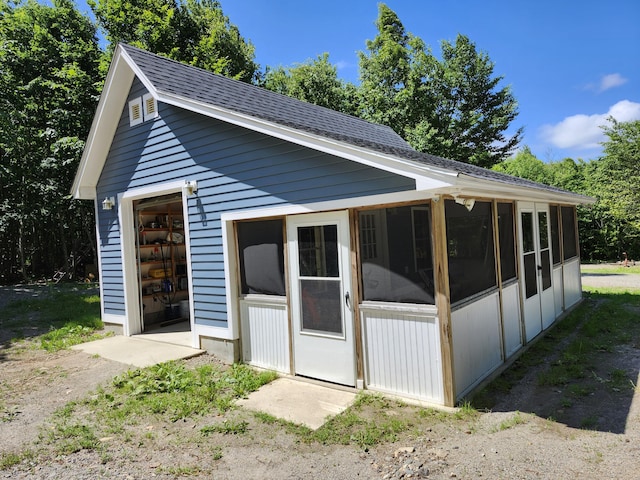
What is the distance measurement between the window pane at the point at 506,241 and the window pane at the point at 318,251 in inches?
91.7

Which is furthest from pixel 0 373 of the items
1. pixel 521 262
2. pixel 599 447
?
pixel 521 262

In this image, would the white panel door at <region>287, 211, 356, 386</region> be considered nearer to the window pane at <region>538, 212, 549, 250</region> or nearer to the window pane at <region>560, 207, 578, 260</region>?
the window pane at <region>538, 212, 549, 250</region>

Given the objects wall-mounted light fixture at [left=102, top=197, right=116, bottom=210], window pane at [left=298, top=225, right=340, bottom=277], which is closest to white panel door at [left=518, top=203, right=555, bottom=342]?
window pane at [left=298, top=225, right=340, bottom=277]

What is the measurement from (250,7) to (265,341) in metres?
13.9

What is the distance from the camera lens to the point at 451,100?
57.8 ft

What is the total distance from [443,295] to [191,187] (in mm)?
3988

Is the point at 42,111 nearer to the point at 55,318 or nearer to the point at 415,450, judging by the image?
the point at 55,318

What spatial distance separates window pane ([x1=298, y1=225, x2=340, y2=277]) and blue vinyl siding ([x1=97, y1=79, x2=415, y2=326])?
0.39 meters

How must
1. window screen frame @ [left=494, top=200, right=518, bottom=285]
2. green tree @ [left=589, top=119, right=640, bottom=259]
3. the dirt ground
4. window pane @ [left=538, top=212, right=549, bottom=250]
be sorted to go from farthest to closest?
1. green tree @ [left=589, top=119, right=640, bottom=259]
2. window pane @ [left=538, top=212, right=549, bottom=250]
3. window screen frame @ [left=494, top=200, right=518, bottom=285]
4. the dirt ground

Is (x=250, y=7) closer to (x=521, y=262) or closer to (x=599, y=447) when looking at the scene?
(x=521, y=262)

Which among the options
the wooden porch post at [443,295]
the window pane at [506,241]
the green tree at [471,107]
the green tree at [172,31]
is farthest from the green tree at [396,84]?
the wooden porch post at [443,295]

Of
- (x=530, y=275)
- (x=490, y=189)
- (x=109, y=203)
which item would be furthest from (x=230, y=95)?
(x=530, y=275)

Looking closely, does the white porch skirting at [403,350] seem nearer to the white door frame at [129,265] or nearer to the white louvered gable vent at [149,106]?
the white louvered gable vent at [149,106]

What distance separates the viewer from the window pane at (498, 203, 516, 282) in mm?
5445
